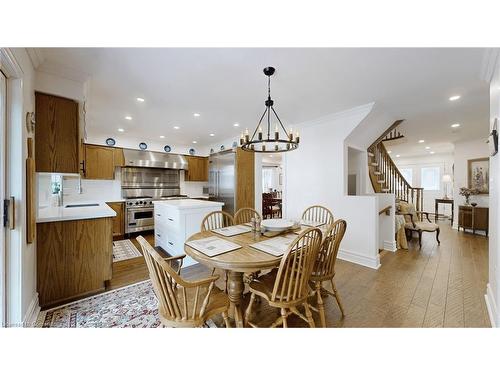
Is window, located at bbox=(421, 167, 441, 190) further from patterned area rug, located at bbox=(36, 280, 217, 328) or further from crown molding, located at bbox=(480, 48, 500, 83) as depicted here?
patterned area rug, located at bbox=(36, 280, 217, 328)

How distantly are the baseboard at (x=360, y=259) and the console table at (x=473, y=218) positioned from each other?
3.77m

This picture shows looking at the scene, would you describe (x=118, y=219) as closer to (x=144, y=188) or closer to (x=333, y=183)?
(x=144, y=188)

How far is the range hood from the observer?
4.71 metres

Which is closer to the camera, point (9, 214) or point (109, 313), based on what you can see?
point (9, 214)

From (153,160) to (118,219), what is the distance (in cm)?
160

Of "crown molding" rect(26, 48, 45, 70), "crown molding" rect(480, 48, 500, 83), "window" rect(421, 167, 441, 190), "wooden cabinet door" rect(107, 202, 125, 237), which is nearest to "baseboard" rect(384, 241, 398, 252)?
"crown molding" rect(480, 48, 500, 83)

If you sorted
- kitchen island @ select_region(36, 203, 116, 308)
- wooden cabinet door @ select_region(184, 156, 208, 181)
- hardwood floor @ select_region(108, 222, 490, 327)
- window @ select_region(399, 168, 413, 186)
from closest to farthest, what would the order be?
1. hardwood floor @ select_region(108, 222, 490, 327)
2. kitchen island @ select_region(36, 203, 116, 308)
3. wooden cabinet door @ select_region(184, 156, 208, 181)
4. window @ select_region(399, 168, 413, 186)

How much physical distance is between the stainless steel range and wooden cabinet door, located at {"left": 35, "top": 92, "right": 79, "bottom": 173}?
270cm

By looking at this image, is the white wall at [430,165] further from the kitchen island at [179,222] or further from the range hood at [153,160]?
the kitchen island at [179,222]

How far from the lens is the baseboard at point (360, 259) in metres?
2.89

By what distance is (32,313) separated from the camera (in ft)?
5.48

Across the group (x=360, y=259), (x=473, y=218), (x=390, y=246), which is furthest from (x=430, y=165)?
(x=360, y=259)

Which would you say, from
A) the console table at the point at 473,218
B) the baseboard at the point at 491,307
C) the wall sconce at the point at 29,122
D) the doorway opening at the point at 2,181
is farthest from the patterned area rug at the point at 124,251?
the console table at the point at 473,218
